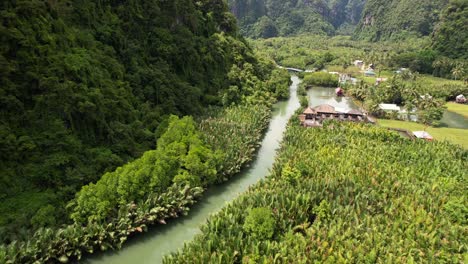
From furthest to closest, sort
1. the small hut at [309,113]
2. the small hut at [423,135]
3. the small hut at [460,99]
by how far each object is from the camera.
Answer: the small hut at [460,99] < the small hut at [309,113] < the small hut at [423,135]

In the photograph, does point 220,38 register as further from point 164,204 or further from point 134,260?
point 134,260

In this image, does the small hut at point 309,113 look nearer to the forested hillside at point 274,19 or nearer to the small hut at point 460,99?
the small hut at point 460,99

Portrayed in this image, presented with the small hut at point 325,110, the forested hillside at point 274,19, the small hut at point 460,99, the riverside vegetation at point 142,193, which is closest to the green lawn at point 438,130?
the small hut at point 325,110

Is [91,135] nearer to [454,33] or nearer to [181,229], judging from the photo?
[181,229]

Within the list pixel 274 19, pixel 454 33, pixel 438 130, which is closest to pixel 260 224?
pixel 438 130

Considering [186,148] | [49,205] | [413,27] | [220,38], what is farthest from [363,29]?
[49,205]

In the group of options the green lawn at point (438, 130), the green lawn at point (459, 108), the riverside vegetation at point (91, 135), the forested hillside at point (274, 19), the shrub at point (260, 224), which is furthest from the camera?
the forested hillside at point (274, 19)
